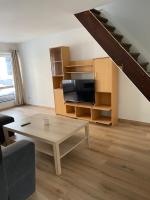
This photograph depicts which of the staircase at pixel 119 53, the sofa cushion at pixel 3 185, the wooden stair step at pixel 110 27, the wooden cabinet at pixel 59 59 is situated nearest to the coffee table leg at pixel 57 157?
the sofa cushion at pixel 3 185

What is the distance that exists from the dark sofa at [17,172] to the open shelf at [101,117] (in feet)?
7.68

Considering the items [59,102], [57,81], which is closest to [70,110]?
[59,102]

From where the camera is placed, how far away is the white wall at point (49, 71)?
12.3 feet

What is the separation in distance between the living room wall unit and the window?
2247mm

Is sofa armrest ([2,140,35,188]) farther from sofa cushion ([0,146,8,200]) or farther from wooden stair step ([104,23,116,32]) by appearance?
wooden stair step ([104,23,116,32])

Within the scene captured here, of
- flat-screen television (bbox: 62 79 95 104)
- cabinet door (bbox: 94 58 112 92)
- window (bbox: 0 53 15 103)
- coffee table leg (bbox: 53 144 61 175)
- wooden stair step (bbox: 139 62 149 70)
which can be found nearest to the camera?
coffee table leg (bbox: 53 144 61 175)

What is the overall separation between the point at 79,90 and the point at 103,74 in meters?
0.77

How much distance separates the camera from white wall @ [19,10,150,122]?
3.74 meters

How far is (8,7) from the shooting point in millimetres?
2539

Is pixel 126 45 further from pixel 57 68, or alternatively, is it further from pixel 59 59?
pixel 57 68

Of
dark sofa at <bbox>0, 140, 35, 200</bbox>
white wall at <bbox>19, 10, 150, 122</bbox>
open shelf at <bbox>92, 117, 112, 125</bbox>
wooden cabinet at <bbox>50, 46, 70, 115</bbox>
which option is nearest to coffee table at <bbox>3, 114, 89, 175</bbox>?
dark sofa at <bbox>0, 140, 35, 200</bbox>

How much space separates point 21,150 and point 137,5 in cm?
342

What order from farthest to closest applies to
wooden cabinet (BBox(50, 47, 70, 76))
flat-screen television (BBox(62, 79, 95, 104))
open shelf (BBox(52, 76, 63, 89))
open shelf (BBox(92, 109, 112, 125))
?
open shelf (BBox(52, 76, 63, 89))
wooden cabinet (BBox(50, 47, 70, 76))
flat-screen television (BBox(62, 79, 95, 104))
open shelf (BBox(92, 109, 112, 125))

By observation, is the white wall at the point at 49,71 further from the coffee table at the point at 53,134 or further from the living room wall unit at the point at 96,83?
the coffee table at the point at 53,134
